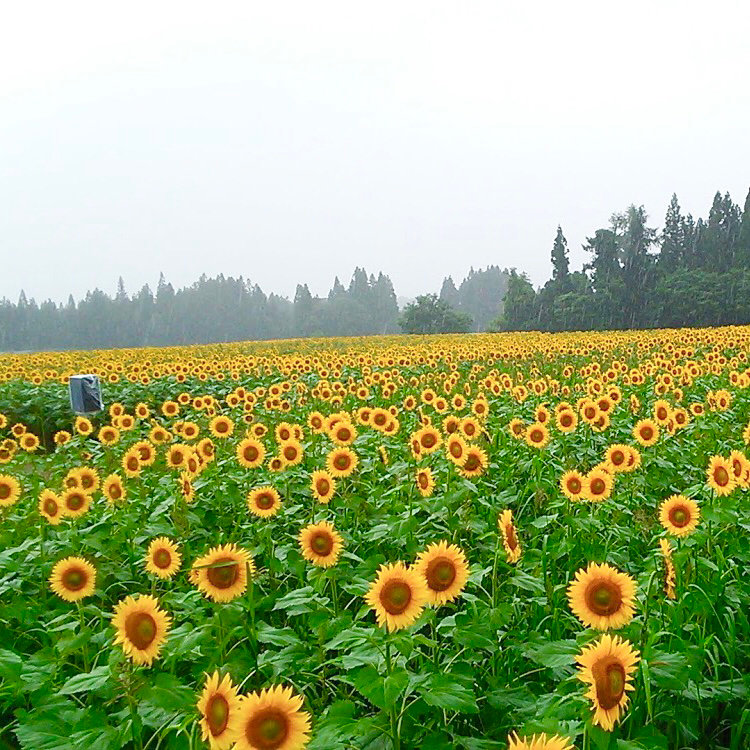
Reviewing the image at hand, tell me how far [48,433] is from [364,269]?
109m

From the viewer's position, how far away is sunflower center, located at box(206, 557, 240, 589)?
2.10 m

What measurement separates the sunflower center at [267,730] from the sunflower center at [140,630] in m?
0.56

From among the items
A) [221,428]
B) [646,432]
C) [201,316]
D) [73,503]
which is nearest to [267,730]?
[73,503]

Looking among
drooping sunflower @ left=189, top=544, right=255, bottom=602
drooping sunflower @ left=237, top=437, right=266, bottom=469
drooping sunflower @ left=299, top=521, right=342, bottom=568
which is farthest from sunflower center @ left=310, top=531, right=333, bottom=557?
drooping sunflower @ left=237, top=437, right=266, bottom=469

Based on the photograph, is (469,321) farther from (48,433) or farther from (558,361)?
(48,433)

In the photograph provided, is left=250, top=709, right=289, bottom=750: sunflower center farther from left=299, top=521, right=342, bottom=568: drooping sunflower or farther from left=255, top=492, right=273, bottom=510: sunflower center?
left=255, top=492, right=273, bottom=510: sunflower center

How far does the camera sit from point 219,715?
1383 mm

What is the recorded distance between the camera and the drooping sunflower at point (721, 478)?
9.34 ft

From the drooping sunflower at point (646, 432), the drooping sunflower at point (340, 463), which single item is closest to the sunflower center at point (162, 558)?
the drooping sunflower at point (340, 463)

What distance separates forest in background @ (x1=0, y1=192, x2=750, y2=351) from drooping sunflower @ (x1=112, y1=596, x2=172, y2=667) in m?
51.0

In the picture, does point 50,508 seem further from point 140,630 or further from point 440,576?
point 440,576

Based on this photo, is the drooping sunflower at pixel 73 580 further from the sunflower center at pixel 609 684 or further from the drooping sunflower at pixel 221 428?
the drooping sunflower at pixel 221 428

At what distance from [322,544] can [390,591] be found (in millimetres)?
718

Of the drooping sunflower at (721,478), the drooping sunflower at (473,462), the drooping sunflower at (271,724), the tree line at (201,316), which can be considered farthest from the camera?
the tree line at (201,316)
